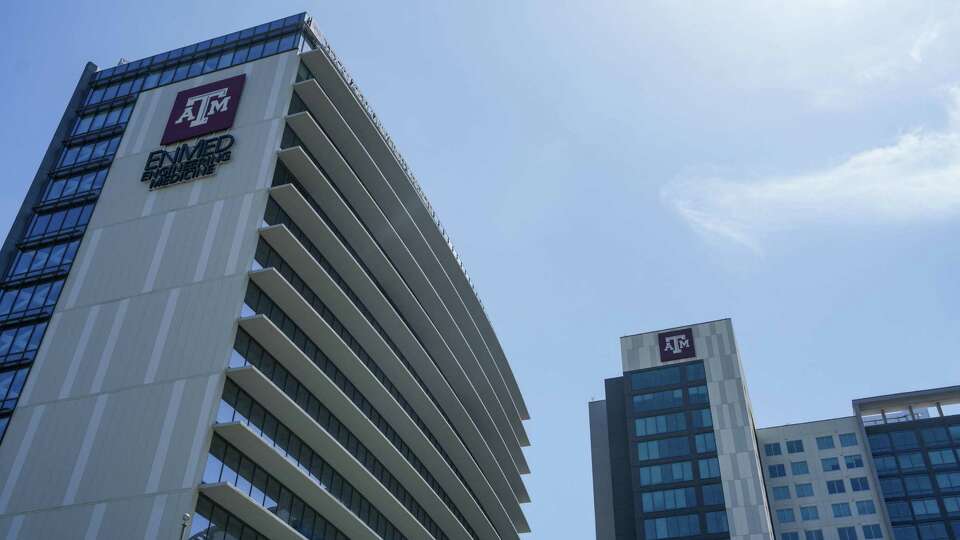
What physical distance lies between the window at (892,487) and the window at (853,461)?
3.68 meters

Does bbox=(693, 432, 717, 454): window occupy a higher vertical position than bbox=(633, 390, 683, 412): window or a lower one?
lower

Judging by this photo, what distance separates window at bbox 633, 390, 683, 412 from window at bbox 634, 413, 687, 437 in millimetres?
1604

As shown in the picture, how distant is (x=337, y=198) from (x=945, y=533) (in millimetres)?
99103

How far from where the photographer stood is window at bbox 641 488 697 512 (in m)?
115

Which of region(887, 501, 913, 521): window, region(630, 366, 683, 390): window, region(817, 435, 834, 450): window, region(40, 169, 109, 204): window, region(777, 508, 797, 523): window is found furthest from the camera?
region(630, 366, 683, 390): window

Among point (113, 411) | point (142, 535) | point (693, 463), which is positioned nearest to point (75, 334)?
point (113, 411)

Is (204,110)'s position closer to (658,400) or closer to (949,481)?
(658,400)

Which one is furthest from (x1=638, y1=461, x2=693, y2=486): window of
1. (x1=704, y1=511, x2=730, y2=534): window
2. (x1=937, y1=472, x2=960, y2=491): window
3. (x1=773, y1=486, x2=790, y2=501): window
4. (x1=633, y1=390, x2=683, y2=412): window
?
(x1=937, y1=472, x2=960, y2=491): window

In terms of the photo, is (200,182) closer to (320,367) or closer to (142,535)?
(320,367)

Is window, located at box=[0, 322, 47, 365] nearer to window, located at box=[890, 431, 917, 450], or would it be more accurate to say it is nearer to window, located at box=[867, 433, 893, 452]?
window, located at box=[867, 433, 893, 452]

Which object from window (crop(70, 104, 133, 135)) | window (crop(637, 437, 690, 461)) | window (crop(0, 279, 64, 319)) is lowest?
window (crop(0, 279, 64, 319))

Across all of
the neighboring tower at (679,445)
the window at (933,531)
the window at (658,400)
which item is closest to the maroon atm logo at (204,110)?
the neighboring tower at (679,445)

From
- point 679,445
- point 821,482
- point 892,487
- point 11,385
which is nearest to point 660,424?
point 679,445

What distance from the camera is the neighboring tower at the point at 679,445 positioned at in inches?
4481
